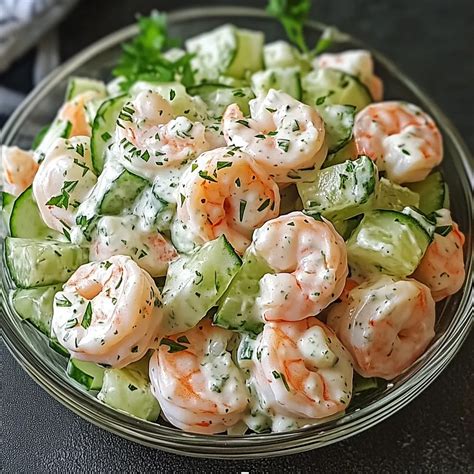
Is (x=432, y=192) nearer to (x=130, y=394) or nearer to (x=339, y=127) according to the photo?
(x=339, y=127)

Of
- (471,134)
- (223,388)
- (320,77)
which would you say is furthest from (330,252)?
(471,134)

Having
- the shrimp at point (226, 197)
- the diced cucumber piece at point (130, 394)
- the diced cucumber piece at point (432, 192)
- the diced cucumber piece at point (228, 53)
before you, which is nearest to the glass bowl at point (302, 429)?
the diced cucumber piece at point (130, 394)

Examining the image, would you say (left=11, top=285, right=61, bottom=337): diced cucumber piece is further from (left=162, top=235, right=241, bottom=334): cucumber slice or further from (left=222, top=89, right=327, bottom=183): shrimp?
(left=222, top=89, right=327, bottom=183): shrimp

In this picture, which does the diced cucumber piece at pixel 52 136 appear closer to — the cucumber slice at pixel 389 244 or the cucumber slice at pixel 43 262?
the cucumber slice at pixel 43 262

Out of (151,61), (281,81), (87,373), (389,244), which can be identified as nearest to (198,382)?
(87,373)

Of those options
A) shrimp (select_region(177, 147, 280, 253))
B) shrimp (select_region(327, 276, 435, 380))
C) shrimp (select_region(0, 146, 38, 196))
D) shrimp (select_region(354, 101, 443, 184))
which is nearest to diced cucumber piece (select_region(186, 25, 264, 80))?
shrimp (select_region(354, 101, 443, 184))
